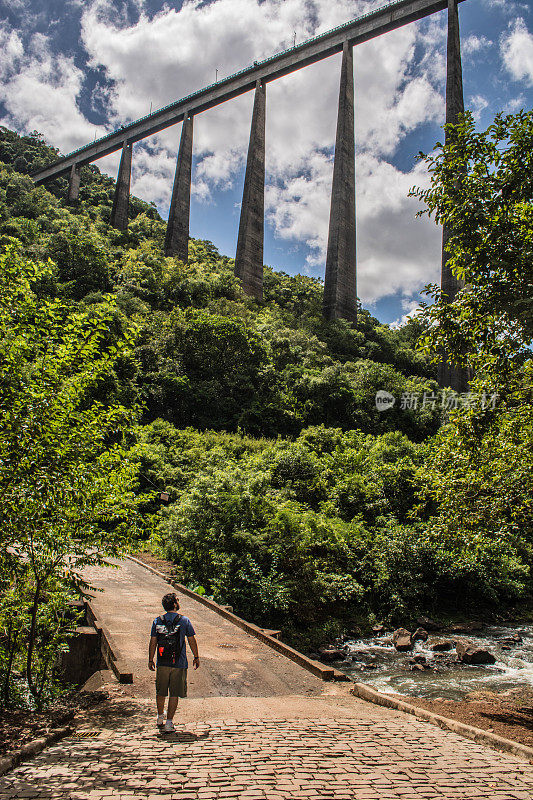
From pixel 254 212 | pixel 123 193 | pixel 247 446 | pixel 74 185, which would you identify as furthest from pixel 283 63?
pixel 247 446

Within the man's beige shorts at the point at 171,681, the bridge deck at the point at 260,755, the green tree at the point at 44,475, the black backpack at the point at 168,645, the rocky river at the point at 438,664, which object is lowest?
the rocky river at the point at 438,664

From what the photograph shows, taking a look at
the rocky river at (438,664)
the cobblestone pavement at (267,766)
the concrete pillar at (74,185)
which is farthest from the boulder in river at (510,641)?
the concrete pillar at (74,185)

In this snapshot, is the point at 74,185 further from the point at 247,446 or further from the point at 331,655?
the point at 331,655

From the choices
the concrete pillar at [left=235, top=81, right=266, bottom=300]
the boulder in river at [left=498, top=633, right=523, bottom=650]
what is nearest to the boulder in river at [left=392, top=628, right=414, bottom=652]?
the boulder in river at [left=498, top=633, right=523, bottom=650]

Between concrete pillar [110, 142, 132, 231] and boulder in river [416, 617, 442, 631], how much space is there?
4578 centimetres

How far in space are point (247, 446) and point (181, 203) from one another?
29312 mm

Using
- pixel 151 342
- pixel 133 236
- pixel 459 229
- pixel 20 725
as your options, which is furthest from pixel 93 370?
pixel 133 236

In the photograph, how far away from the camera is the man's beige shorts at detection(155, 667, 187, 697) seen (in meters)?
4.73

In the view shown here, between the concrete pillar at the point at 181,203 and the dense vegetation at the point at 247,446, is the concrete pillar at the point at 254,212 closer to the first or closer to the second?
the dense vegetation at the point at 247,446

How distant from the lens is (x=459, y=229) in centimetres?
693

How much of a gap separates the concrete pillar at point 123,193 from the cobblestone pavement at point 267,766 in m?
50.9

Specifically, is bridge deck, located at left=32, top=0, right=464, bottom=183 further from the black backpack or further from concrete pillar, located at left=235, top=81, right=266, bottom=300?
the black backpack

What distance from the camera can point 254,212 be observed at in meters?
38.6

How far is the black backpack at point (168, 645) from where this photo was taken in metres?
4.79
